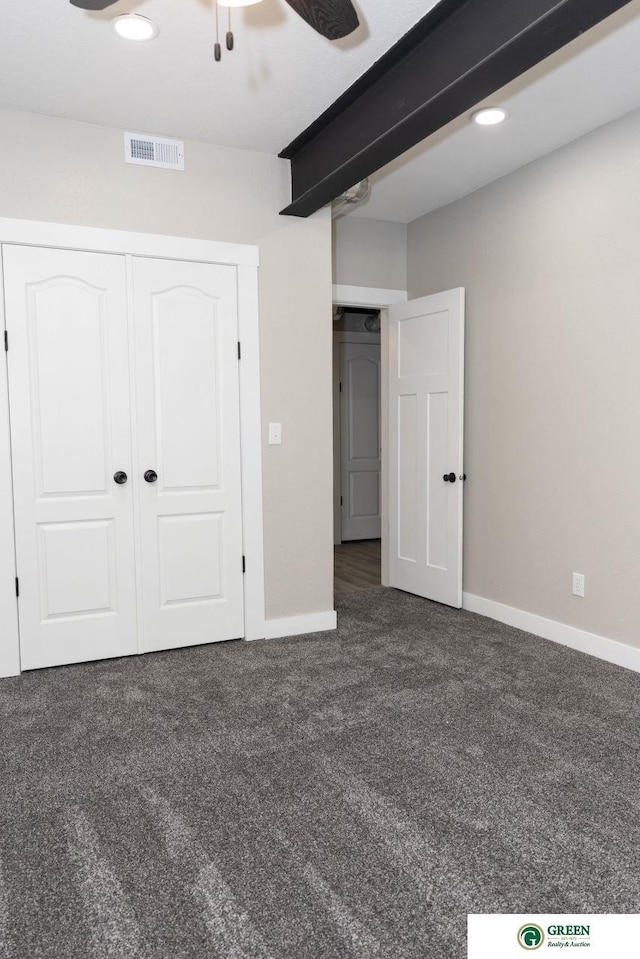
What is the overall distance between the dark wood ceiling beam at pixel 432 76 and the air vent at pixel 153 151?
620 mm

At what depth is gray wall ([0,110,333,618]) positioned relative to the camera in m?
3.30

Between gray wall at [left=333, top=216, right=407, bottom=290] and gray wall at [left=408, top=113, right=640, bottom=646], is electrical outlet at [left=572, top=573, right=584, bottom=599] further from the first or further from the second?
gray wall at [left=333, top=216, right=407, bottom=290]

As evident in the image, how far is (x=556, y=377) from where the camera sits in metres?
3.80

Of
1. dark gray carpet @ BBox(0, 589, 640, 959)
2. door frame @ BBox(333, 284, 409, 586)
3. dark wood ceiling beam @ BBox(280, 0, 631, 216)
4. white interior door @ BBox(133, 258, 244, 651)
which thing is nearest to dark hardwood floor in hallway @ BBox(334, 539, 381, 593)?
door frame @ BBox(333, 284, 409, 586)

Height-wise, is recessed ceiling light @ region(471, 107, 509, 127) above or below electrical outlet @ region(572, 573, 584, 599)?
above

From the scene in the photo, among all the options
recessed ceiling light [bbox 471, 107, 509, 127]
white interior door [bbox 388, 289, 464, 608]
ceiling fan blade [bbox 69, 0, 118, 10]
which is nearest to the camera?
ceiling fan blade [bbox 69, 0, 118, 10]

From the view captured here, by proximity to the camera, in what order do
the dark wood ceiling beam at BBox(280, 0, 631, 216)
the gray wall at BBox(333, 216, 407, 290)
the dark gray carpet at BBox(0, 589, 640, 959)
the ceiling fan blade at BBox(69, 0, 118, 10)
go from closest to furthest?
the dark gray carpet at BBox(0, 589, 640, 959) → the ceiling fan blade at BBox(69, 0, 118, 10) → the dark wood ceiling beam at BBox(280, 0, 631, 216) → the gray wall at BBox(333, 216, 407, 290)

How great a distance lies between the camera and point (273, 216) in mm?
3816

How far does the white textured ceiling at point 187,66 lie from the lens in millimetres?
2465

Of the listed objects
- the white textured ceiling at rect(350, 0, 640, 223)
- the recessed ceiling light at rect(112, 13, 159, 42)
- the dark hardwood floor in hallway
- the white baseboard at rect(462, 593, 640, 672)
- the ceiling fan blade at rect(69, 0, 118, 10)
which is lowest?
the dark hardwood floor in hallway

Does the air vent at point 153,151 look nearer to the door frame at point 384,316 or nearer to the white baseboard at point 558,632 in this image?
the door frame at point 384,316

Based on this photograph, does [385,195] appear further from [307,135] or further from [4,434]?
[4,434]

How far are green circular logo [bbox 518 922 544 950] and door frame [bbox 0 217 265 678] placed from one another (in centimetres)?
245

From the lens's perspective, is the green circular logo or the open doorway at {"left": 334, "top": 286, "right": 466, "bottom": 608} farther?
the open doorway at {"left": 334, "top": 286, "right": 466, "bottom": 608}
